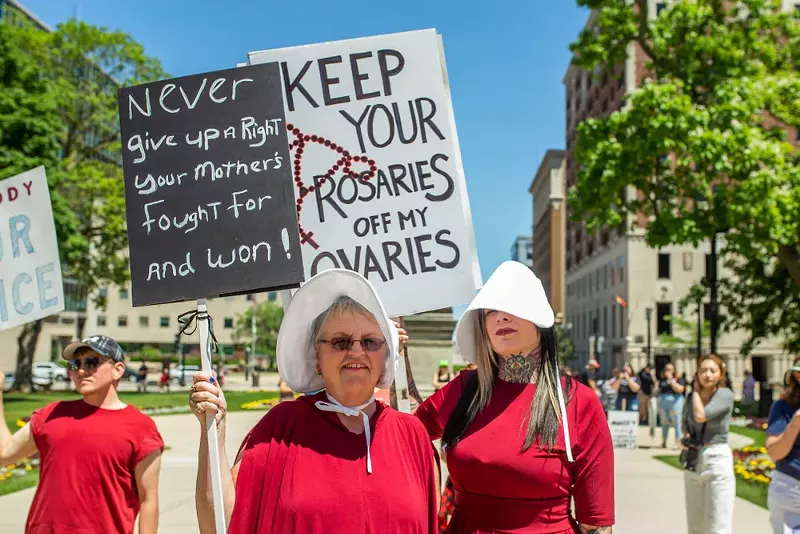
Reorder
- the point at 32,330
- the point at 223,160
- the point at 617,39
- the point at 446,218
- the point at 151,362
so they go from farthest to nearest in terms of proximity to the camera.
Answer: the point at 151,362, the point at 32,330, the point at 617,39, the point at 446,218, the point at 223,160

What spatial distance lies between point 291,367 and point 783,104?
65.9 feet

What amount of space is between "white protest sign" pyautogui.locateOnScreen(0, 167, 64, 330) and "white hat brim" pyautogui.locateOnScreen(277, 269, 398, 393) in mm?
2319

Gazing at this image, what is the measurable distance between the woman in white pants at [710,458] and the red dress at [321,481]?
4.95 meters

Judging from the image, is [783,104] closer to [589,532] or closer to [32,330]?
[589,532]

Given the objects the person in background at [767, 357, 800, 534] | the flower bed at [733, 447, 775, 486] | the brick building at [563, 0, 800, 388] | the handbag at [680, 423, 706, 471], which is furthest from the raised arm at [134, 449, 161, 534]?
the brick building at [563, 0, 800, 388]

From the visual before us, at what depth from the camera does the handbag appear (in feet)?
23.5

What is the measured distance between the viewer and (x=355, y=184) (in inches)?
167

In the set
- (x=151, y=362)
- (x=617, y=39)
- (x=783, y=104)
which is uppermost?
(x=617, y=39)

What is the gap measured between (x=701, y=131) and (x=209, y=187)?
16706mm

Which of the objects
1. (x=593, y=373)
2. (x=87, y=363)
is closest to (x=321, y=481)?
(x=87, y=363)

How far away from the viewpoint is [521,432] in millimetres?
3371

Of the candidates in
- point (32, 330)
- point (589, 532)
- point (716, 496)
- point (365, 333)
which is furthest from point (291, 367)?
point (32, 330)

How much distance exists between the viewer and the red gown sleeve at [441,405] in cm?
365

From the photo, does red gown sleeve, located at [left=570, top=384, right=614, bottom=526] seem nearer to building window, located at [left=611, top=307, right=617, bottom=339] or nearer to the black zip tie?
the black zip tie
